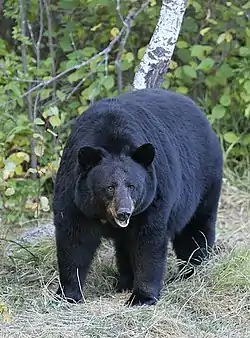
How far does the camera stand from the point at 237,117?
10062mm


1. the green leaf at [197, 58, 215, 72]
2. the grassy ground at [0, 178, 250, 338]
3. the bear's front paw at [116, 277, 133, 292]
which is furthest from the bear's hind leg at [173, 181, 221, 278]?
the green leaf at [197, 58, 215, 72]

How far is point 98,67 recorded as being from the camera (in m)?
8.93

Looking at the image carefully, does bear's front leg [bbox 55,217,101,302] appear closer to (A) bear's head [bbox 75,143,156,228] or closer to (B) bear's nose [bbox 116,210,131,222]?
(A) bear's head [bbox 75,143,156,228]

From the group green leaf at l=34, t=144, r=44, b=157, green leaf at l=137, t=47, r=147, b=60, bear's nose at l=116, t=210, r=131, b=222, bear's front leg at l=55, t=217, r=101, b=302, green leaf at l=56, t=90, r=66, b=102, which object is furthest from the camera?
green leaf at l=137, t=47, r=147, b=60

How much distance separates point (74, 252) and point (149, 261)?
0.51 m

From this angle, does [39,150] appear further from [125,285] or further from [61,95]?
[125,285]

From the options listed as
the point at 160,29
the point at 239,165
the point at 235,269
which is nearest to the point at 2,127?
the point at 160,29

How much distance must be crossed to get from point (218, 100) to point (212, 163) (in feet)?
11.6

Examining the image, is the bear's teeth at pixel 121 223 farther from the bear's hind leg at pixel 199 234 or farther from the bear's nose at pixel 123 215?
the bear's hind leg at pixel 199 234

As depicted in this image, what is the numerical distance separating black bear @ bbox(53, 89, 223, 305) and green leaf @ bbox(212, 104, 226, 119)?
113 inches

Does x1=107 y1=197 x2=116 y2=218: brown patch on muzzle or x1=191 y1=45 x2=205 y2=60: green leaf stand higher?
x1=107 y1=197 x2=116 y2=218: brown patch on muzzle

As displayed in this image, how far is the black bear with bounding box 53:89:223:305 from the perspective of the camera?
548 cm

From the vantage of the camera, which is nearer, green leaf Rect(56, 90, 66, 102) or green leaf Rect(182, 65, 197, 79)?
green leaf Rect(56, 90, 66, 102)

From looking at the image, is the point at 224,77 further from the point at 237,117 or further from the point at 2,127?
the point at 2,127
